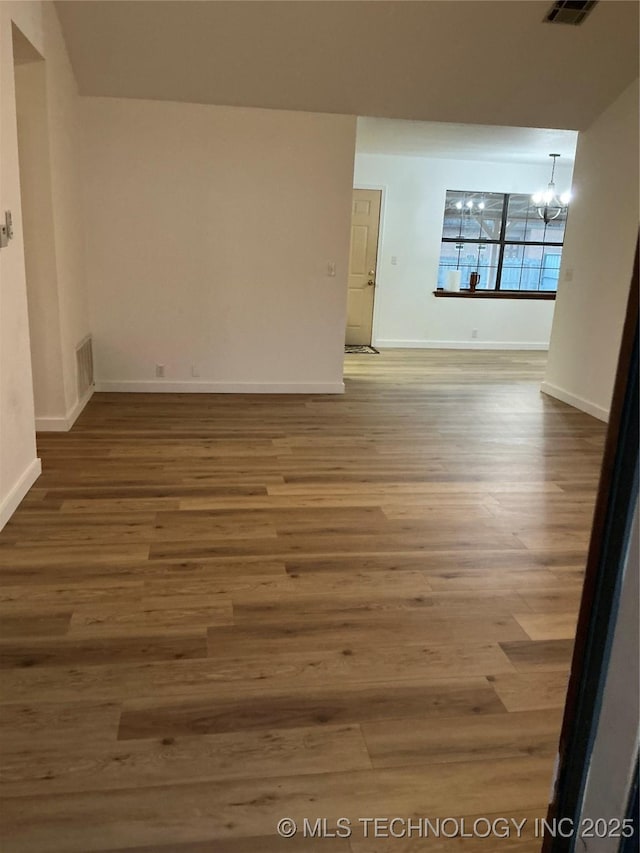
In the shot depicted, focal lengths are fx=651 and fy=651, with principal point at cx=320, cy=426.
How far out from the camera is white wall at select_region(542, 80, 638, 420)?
5273 mm

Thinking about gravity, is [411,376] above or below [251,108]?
below

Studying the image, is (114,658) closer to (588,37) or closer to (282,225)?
(282,225)

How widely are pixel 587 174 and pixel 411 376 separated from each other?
8.27 ft

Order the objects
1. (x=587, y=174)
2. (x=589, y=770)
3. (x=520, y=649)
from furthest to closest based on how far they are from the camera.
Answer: (x=587, y=174) < (x=520, y=649) < (x=589, y=770)

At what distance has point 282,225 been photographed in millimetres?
5637

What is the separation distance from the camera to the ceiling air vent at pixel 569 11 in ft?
13.9

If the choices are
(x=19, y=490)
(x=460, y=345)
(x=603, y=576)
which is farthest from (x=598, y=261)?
(x=603, y=576)

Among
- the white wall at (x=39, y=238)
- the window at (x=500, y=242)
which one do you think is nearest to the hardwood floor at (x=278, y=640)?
the white wall at (x=39, y=238)

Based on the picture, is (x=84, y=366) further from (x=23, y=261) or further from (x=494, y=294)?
(x=494, y=294)

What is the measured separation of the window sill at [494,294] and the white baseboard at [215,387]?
3626mm

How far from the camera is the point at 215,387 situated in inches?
233

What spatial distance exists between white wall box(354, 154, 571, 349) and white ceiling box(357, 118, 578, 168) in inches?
11.8

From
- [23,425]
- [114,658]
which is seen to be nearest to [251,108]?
[23,425]

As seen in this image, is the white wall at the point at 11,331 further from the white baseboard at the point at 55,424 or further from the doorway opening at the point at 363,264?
the doorway opening at the point at 363,264
